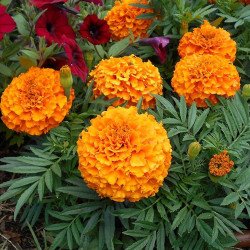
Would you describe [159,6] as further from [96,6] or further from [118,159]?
[118,159]

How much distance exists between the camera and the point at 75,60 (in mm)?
1911

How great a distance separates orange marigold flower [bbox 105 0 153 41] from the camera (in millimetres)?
2297

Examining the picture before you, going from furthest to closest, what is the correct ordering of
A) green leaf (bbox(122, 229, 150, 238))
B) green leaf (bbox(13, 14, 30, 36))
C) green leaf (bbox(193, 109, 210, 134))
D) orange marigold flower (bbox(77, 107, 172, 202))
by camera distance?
1. green leaf (bbox(13, 14, 30, 36))
2. green leaf (bbox(193, 109, 210, 134))
3. green leaf (bbox(122, 229, 150, 238))
4. orange marigold flower (bbox(77, 107, 172, 202))

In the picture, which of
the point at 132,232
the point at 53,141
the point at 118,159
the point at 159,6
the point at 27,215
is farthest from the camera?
the point at 159,6

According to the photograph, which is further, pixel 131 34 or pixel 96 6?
pixel 96 6

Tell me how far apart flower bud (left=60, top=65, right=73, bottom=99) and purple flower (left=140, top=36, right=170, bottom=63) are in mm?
488

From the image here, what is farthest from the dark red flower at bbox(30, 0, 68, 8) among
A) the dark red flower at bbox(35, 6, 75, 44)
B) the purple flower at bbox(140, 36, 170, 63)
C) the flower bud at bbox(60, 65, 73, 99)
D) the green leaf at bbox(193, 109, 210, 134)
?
the green leaf at bbox(193, 109, 210, 134)

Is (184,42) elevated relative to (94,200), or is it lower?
elevated

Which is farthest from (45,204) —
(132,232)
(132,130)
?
(132,130)

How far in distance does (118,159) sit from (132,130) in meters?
0.11

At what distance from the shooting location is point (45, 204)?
1979 millimetres

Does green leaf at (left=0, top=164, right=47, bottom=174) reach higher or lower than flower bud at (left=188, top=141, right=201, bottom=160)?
lower

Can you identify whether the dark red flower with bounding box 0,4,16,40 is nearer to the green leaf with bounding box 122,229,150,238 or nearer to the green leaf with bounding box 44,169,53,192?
the green leaf with bounding box 44,169,53,192

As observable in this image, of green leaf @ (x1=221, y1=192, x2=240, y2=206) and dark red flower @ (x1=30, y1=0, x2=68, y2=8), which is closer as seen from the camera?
green leaf @ (x1=221, y1=192, x2=240, y2=206)
